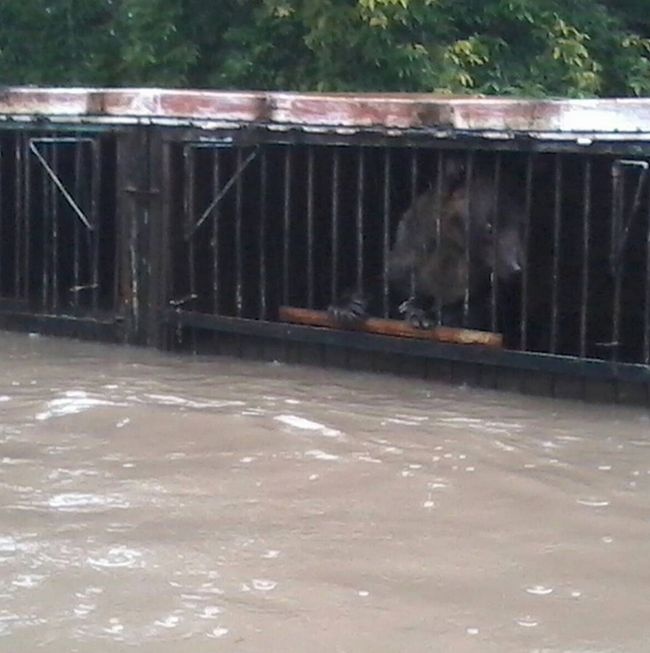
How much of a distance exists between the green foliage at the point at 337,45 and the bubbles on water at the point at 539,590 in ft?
31.8

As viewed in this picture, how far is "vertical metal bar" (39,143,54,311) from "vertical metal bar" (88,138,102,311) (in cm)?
32

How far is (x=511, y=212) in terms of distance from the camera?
26.7ft

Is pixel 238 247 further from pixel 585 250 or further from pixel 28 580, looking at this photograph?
pixel 28 580

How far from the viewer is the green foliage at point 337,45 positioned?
14336 mm

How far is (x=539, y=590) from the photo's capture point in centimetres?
472

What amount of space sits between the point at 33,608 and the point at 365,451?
2325 mm

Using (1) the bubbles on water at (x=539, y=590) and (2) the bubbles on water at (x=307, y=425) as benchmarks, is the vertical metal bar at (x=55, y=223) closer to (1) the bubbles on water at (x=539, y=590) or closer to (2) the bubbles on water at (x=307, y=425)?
(2) the bubbles on water at (x=307, y=425)

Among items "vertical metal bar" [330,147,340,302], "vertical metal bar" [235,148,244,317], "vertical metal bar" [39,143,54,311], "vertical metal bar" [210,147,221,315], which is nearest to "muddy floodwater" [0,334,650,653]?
"vertical metal bar" [330,147,340,302]

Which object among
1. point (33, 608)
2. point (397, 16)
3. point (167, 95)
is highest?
point (397, 16)

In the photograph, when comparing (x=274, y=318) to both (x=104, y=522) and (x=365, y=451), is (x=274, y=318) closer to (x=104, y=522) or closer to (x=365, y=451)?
(x=365, y=451)

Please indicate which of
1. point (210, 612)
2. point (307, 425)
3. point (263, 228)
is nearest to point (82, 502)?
point (210, 612)

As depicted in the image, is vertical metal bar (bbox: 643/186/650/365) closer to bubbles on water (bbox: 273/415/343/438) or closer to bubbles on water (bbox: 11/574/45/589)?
bubbles on water (bbox: 273/415/343/438)

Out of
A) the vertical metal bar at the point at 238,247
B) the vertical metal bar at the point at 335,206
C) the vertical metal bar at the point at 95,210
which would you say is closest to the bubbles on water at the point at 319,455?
the vertical metal bar at the point at 335,206

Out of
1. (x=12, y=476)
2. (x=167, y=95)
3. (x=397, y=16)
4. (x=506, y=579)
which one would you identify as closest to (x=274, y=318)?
(x=167, y=95)
